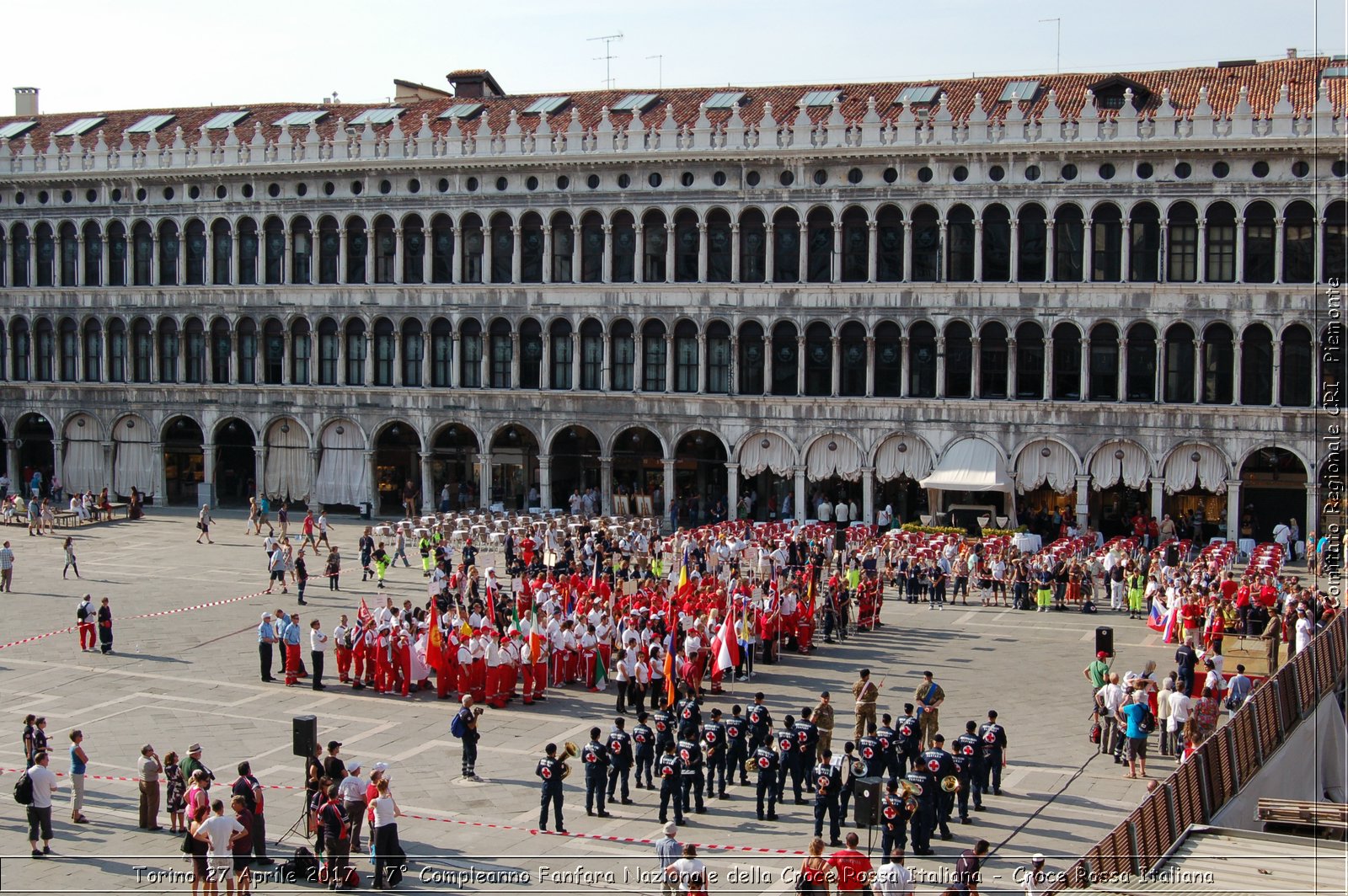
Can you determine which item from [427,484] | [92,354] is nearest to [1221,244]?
[427,484]

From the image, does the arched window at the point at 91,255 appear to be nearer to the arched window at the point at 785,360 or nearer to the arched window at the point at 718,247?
the arched window at the point at 718,247

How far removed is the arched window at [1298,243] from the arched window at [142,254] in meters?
42.9

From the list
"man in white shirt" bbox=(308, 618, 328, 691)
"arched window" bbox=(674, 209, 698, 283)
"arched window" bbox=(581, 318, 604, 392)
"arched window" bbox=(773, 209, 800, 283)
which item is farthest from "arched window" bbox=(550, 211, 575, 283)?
"man in white shirt" bbox=(308, 618, 328, 691)

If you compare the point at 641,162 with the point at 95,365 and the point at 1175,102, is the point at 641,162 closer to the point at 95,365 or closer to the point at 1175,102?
the point at 1175,102

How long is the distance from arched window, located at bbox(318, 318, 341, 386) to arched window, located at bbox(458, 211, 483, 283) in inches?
228

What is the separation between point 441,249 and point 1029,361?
22560mm

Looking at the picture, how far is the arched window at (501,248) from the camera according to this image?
58.2 metres

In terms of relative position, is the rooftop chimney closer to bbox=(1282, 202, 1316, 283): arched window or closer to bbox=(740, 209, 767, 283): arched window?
bbox=(740, 209, 767, 283): arched window

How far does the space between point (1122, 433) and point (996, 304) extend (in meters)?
5.94

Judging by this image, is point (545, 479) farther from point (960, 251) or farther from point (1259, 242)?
point (1259, 242)

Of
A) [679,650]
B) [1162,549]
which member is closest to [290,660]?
[679,650]

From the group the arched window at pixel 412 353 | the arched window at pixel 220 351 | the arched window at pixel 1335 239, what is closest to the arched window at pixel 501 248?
the arched window at pixel 412 353

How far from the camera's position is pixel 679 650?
2909cm

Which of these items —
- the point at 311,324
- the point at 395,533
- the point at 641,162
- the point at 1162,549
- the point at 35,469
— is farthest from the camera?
the point at 35,469
